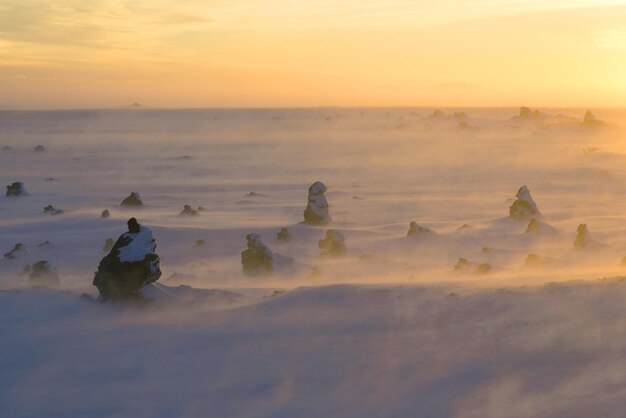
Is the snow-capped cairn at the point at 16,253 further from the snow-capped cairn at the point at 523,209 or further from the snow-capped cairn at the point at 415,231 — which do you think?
the snow-capped cairn at the point at 523,209

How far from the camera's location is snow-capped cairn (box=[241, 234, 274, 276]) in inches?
598

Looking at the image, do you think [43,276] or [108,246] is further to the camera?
[108,246]

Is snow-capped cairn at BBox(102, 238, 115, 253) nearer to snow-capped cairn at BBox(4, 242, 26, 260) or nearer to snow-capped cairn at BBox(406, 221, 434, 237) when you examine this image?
snow-capped cairn at BBox(4, 242, 26, 260)

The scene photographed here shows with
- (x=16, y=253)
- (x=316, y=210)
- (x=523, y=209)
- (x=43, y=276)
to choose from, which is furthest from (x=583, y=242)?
(x=16, y=253)

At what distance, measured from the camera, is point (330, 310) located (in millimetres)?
8945

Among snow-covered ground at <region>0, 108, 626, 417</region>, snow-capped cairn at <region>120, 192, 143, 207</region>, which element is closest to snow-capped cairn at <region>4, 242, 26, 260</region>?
snow-covered ground at <region>0, 108, 626, 417</region>

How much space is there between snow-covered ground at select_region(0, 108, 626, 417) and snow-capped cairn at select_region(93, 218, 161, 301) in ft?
0.58

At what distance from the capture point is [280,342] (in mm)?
8148

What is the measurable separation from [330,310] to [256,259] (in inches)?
253

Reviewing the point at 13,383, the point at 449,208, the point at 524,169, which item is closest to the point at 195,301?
the point at 13,383

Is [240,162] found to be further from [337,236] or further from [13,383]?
[13,383]

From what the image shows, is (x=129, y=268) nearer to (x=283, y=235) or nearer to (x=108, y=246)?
(x=108, y=246)

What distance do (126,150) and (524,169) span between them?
29.3 metres

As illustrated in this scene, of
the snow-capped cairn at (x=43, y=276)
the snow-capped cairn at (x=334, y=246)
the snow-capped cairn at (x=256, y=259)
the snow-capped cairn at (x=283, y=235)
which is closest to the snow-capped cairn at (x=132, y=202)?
the snow-capped cairn at (x=283, y=235)
